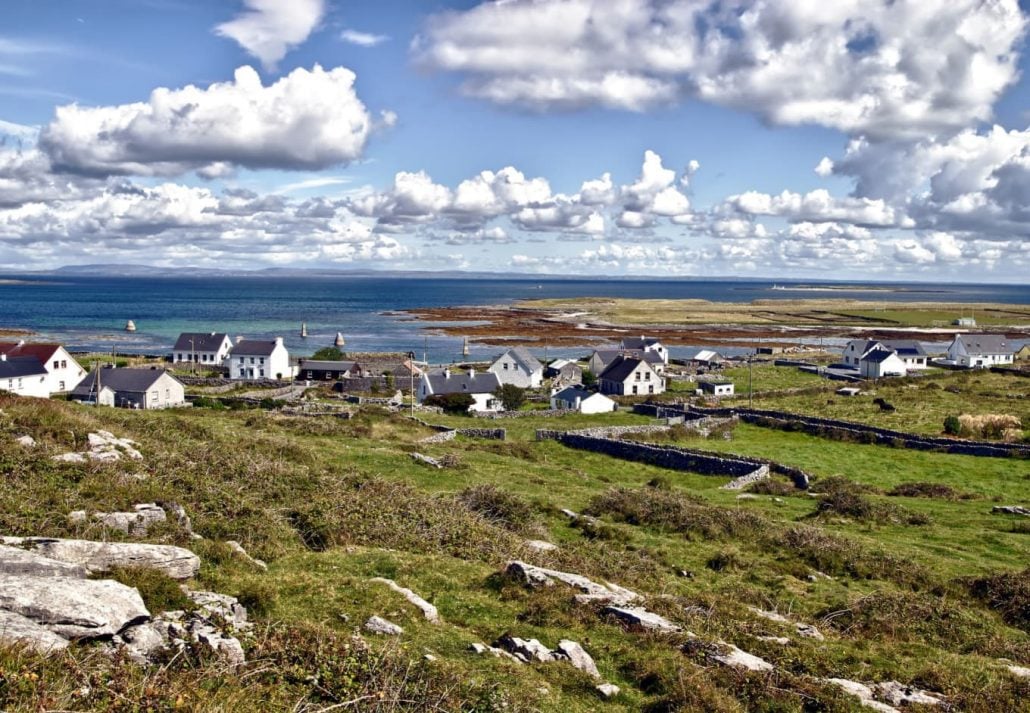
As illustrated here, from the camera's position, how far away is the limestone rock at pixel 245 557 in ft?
48.6

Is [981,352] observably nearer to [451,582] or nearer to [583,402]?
[583,402]

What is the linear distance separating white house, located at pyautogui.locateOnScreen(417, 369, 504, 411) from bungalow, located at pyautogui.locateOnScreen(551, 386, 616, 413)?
18.5ft

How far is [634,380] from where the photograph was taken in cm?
7406

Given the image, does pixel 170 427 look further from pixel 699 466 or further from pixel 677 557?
pixel 699 466

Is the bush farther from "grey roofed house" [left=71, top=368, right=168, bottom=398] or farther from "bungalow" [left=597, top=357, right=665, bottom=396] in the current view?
"grey roofed house" [left=71, top=368, right=168, bottom=398]

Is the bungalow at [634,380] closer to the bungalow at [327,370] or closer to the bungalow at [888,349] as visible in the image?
the bungalow at [327,370]

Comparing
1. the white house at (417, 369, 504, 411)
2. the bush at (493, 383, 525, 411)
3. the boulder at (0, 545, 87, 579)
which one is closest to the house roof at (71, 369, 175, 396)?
the white house at (417, 369, 504, 411)

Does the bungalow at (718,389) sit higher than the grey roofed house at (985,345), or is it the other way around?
the grey roofed house at (985,345)

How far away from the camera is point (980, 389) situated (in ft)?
242

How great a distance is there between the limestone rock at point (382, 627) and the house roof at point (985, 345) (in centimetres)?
10610

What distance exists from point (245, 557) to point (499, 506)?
9848 millimetres

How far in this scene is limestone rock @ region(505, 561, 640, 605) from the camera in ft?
49.7

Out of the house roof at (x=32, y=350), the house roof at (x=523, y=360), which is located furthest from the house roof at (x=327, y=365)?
the house roof at (x=32, y=350)

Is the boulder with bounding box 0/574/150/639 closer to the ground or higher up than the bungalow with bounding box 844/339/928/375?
higher up
